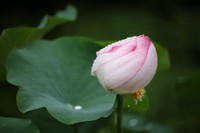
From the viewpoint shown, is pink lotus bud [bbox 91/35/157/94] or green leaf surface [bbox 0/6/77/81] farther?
green leaf surface [bbox 0/6/77/81]

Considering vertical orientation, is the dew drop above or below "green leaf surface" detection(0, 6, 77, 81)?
below

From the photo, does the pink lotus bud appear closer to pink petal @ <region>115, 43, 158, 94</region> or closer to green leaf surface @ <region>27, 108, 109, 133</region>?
pink petal @ <region>115, 43, 158, 94</region>

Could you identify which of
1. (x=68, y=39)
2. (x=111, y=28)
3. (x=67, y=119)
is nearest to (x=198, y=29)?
(x=111, y=28)

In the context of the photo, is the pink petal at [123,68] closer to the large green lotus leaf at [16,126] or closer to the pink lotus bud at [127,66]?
the pink lotus bud at [127,66]

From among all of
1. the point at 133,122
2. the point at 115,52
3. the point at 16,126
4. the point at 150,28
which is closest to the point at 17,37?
the point at 16,126

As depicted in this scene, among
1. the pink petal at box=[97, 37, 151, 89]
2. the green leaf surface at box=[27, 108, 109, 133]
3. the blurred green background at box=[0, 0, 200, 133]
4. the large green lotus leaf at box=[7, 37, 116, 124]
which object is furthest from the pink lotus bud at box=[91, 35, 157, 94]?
the blurred green background at box=[0, 0, 200, 133]

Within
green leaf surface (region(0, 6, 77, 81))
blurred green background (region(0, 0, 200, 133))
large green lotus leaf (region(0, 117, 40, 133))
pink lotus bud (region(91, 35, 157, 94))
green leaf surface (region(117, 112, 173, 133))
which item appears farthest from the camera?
blurred green background (region(0, 0, 200, 133))

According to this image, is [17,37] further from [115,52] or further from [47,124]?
[115,52]
